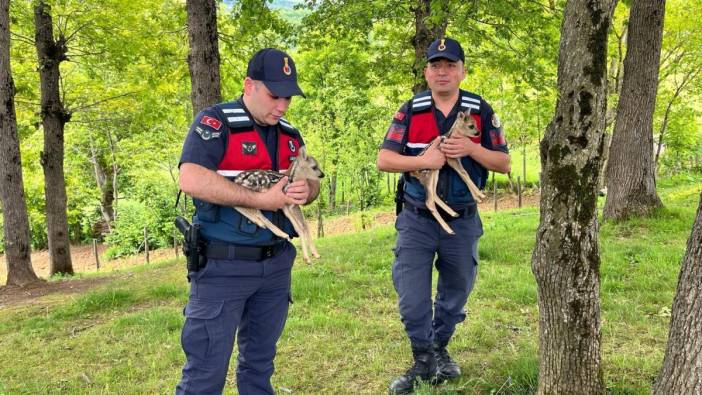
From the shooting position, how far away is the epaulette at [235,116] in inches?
119

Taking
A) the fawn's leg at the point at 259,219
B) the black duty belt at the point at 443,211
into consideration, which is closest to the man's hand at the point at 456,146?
the black duty belt at the point at 443,211

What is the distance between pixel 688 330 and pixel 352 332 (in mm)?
3425

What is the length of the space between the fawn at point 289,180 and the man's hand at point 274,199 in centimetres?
8

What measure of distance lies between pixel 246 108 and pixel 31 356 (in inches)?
174

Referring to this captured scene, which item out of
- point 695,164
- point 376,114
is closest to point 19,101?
point 376,114

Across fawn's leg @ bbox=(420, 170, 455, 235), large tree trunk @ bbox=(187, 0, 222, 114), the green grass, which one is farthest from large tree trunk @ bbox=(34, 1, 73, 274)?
fawn's leg @ bbox=(420, 170, 455, 235)

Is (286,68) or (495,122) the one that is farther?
(495,122)

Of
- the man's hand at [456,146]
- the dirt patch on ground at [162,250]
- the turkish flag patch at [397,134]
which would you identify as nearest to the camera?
the man's hand at [456,146]

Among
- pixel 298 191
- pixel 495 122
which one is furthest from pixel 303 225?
pixel 495 122

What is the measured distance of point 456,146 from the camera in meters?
3.50

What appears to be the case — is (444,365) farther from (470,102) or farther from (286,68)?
(286,68)

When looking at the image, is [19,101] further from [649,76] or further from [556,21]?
[649,76]

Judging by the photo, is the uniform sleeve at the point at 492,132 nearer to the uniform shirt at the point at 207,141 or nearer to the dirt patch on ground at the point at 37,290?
the uniform shirt at the point at 207,141

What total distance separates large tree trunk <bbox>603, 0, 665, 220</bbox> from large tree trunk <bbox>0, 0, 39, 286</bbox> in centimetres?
1155
